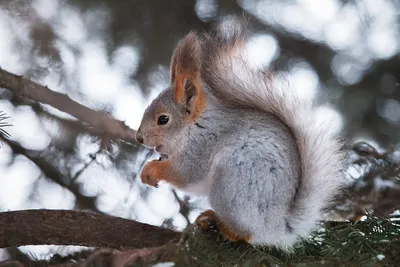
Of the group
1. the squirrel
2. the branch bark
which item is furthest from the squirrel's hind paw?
the branch bark

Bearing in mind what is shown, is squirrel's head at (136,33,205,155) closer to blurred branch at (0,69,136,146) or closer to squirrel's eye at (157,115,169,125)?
squirrel's eye at (157,115,169,125)

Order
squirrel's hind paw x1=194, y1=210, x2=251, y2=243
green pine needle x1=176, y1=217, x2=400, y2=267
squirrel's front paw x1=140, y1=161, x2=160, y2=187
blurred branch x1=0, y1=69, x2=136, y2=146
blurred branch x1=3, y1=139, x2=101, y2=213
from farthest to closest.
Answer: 1. blurred branch x1=3, y1=139, x2=101, y2=213
2. blurred branch x1=0, y1=69, x2=136, y2=146
3. squirrel's front paw x1=140, y1=161, x2=160, y2=187
4. squirrel's hind paw x1=194, y1=210, x2=251, y2=243
5. green pine needle x1=176, y1=217, x2=400, y2=267

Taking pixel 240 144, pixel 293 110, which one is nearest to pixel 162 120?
pixel 240 144

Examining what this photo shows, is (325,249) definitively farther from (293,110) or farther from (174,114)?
(174,114)

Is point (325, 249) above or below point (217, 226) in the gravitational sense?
below

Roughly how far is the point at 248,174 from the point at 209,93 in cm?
34

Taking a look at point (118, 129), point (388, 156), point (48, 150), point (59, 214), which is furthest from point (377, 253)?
point (48, 150)

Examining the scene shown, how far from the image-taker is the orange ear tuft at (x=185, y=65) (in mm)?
1706

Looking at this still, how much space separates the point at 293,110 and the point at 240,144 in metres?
0.18

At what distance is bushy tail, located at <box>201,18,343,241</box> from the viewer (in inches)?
63.1

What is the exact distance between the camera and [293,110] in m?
Result: 1.67

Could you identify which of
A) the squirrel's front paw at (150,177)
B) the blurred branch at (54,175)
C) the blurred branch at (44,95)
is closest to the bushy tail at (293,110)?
the squirrel's front paw at (150,177)

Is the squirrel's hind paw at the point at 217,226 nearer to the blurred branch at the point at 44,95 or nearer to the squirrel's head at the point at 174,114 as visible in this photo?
the squirrel's head at the point at 174,114

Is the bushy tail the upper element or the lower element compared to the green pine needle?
upper
